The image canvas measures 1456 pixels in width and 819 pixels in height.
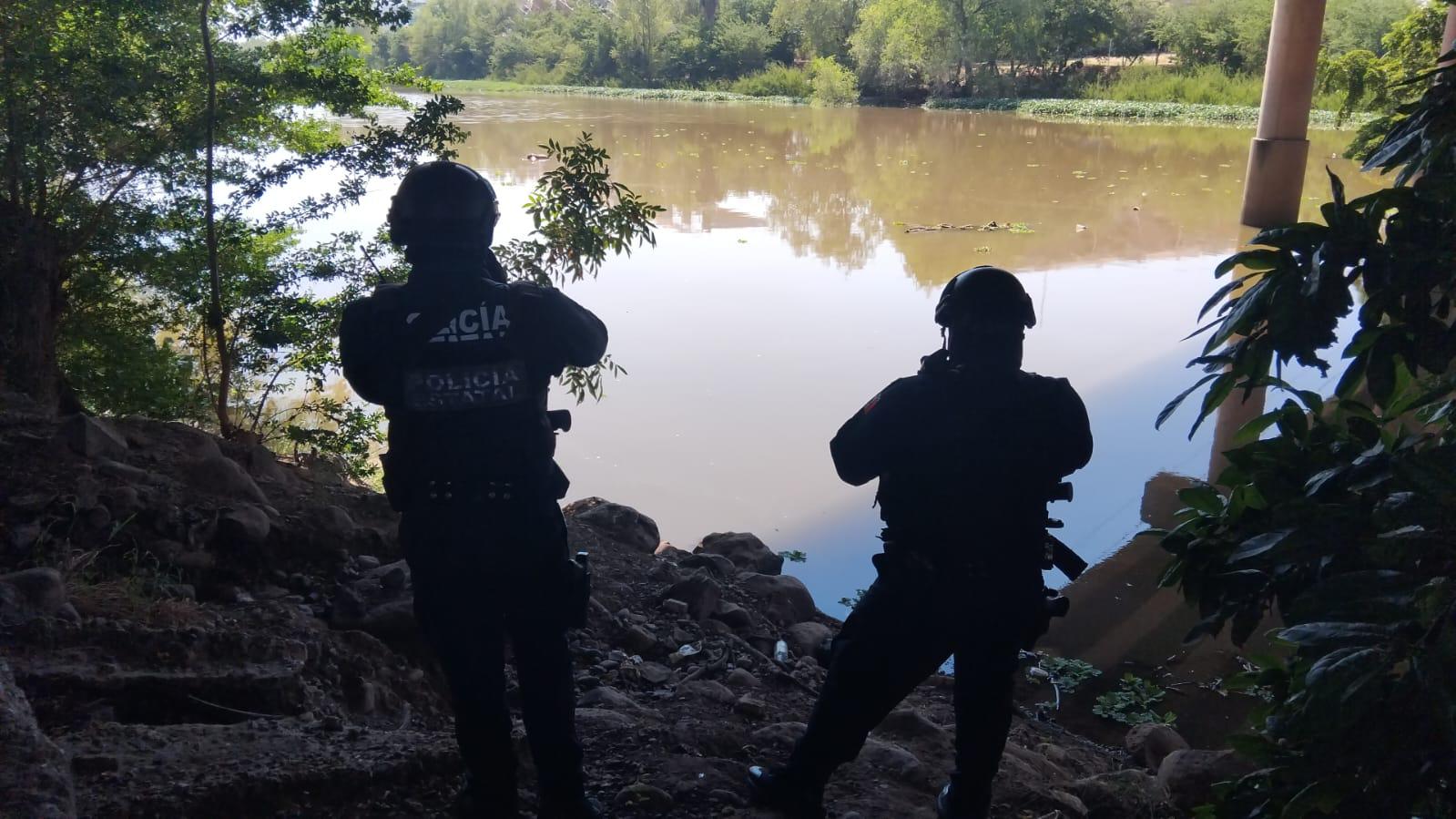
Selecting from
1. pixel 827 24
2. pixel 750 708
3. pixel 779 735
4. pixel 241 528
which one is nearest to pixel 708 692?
pixel 750 708

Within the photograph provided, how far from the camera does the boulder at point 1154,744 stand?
5176 mm

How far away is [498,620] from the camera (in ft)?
10.1

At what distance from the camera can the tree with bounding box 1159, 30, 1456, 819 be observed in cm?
147

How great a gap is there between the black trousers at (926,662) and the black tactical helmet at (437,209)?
4.94ft

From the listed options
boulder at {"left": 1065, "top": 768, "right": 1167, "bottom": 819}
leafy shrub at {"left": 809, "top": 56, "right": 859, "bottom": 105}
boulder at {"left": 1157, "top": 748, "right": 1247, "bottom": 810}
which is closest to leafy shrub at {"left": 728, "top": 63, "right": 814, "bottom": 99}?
leafy shrub at {"left": 809, "top": 56, "right": 859, "bottom": 105}

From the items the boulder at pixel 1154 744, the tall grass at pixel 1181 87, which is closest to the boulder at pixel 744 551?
the boulder at pixel 1154 744

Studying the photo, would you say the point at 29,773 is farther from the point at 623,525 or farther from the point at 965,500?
the point at 623,525

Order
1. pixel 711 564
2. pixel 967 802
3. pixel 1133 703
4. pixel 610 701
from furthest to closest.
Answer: pixel 711 564 → pixel 1133 703 → pixel 610 701 → pixel 967 802

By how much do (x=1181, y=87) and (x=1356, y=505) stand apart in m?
47.5

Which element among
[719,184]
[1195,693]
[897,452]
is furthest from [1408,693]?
[719,184]

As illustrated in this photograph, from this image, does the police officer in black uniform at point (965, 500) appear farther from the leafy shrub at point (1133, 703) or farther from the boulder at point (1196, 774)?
the leafy shrub at point (1133, 703)

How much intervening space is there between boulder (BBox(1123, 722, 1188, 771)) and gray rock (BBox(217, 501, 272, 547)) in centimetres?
426

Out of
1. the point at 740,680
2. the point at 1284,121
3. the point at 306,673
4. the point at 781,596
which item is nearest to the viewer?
the point at 306,673

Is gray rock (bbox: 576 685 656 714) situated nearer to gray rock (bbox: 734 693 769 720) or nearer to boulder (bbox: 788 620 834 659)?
gray rock (bbox: 734 693 769 720)
